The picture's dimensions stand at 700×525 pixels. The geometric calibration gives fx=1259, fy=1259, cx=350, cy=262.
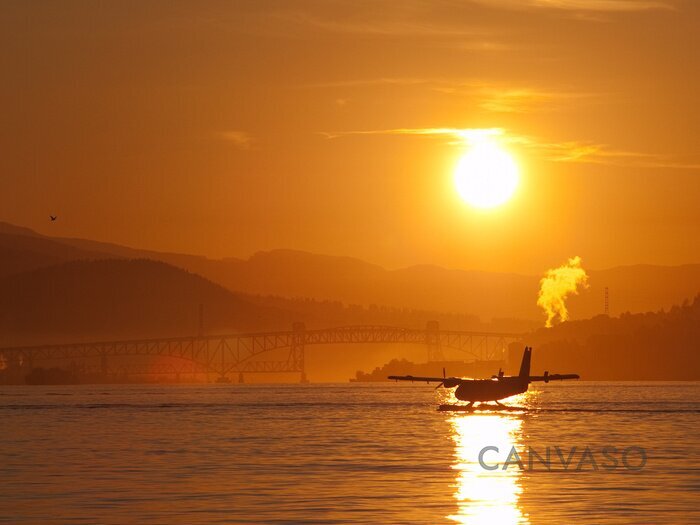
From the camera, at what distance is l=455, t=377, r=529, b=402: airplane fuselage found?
13175 centimetres

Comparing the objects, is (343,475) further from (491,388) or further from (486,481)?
(491,388)

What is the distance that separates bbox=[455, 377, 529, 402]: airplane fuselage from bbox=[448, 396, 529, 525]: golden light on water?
29.8 m

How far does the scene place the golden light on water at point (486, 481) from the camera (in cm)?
4566

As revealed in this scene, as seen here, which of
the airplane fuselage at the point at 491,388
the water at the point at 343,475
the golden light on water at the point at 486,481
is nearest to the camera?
the golden light on water at the point at 486,481

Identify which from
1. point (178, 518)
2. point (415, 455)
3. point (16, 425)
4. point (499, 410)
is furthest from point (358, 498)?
point (499, 410)

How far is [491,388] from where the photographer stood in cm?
13262

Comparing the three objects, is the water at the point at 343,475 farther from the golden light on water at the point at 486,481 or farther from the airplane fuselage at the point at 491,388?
the airplane fuselage at the point at 491,388

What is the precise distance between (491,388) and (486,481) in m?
75.8

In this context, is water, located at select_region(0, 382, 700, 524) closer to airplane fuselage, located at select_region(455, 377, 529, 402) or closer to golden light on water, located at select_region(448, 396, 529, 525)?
golden light on water, located at select_region(448, 396, 529, 525)

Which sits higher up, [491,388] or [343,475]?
[491,388]

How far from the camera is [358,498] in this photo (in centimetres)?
5109

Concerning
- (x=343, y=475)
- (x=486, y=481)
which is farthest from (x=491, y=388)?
(x=486, y=481)

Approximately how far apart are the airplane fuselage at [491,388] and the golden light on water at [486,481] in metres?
29.8

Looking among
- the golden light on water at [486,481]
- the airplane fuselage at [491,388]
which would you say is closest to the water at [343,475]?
the golden light on water at [486,481]
